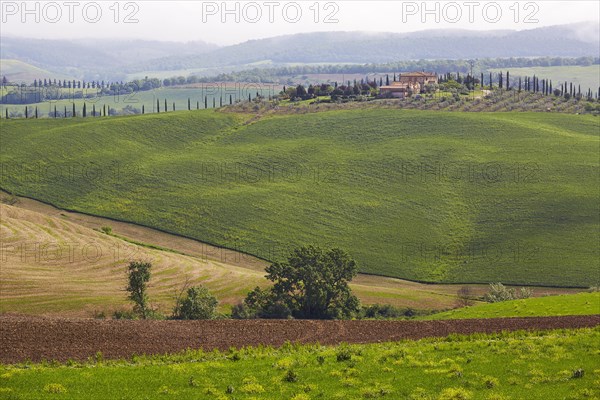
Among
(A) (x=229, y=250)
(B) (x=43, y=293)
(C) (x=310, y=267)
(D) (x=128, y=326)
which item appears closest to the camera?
(D) (x=128, y=326)

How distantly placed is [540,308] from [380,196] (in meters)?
95.4

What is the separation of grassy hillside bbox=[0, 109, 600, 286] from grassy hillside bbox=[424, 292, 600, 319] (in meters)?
46.9

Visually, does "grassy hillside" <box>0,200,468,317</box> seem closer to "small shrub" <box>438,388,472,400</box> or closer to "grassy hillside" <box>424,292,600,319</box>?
"grassy hillside" <box>424,292,600,319</box>

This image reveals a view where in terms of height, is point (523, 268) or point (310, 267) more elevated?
point (310, 267)

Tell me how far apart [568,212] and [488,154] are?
40.2 m

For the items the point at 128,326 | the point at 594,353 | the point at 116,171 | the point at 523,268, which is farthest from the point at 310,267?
the point at 116,171

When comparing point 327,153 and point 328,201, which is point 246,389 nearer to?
point 328,201

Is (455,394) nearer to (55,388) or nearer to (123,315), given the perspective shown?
(55,388)

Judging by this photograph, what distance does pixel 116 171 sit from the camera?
180750 mm

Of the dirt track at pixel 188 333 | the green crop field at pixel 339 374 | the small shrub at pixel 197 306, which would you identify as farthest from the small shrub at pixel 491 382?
the small shrub at pixel 197 306

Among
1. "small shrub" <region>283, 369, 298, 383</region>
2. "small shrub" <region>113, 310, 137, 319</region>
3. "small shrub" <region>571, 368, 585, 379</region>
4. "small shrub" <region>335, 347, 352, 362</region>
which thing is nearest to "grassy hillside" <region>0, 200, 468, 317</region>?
"small shrub" <region>113, 310, 137, 319</region>

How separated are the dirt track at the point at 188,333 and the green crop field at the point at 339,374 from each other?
2.33m

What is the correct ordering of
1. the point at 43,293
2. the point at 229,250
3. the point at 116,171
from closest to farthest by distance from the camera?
the point at 43,293, the point at 229,250, the point at 116,171

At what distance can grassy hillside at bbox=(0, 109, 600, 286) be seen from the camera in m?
132
